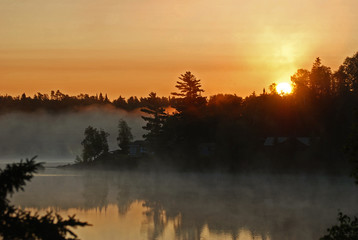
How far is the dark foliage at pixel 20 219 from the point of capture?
559cm

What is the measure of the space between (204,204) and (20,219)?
52894 millimetres

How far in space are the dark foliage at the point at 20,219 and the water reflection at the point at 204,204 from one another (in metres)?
33.0

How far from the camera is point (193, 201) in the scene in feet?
200

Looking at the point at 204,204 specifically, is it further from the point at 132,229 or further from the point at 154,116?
the point at 154,116

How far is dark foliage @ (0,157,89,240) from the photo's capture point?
559 centimetres

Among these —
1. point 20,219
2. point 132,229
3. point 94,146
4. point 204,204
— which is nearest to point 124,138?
point 94,146

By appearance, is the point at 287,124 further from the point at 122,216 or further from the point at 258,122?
the point at 122,216

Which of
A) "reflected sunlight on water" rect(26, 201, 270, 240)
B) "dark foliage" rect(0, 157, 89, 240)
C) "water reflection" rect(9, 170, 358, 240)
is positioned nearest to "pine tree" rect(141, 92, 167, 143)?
"water reflection" rect(9, 170, 358, 240)

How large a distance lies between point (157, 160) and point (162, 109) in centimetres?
2462

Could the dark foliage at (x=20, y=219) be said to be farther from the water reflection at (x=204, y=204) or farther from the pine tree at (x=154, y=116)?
the pine tree at (x=154, y=116)

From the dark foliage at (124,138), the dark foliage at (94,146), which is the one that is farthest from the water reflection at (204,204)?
the dark foliage at (94,146)

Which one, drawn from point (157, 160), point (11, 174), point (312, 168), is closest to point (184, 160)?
point (157, 160)

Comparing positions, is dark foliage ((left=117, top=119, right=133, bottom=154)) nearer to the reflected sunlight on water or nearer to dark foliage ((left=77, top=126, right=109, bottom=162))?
dark foliage ((left=77, top=126, right=109, bottom=162))

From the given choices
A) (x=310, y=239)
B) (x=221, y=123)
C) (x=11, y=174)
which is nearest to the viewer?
Result: (x=11, y=174)
